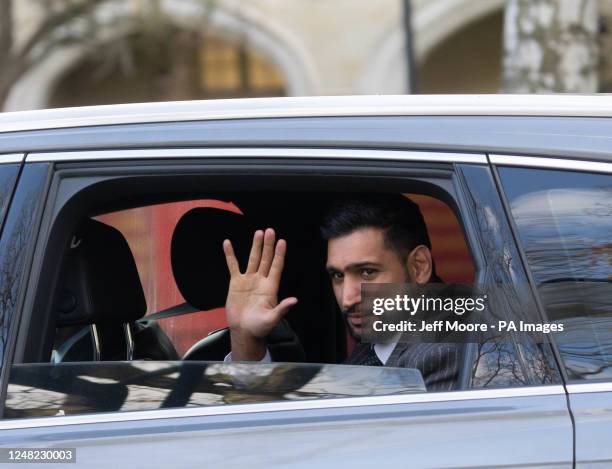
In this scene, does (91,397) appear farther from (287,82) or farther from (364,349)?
(287,82)

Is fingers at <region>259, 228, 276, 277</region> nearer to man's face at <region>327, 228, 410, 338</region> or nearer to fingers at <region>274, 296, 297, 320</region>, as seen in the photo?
fingers at <region>274, 296, 297, 320</region>

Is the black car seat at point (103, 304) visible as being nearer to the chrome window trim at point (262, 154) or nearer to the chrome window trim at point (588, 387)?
the chrome window trim at point (262, 154)

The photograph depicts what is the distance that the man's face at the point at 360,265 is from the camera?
7.95ft

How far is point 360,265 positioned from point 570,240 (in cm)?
59

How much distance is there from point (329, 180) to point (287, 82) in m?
12.3

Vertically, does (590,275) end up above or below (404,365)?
above

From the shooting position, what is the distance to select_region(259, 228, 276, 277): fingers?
93.0 inches

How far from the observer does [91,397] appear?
6.70 feet

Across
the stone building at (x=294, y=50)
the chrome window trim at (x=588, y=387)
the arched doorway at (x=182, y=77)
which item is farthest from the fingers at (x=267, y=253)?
the arched doorway at (x=182, y=77)

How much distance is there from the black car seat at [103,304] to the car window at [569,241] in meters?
0.89

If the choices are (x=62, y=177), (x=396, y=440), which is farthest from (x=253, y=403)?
(x=62, y=177)

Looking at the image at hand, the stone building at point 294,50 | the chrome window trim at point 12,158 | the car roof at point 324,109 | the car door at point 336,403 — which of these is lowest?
the car door at point 336,403

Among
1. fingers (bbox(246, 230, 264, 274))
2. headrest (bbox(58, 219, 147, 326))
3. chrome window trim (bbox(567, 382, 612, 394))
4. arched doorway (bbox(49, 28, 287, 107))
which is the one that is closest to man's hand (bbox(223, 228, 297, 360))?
fingers (bbox(246, 230, 264, 274))

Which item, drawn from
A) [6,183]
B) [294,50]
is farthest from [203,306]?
[294,50]
